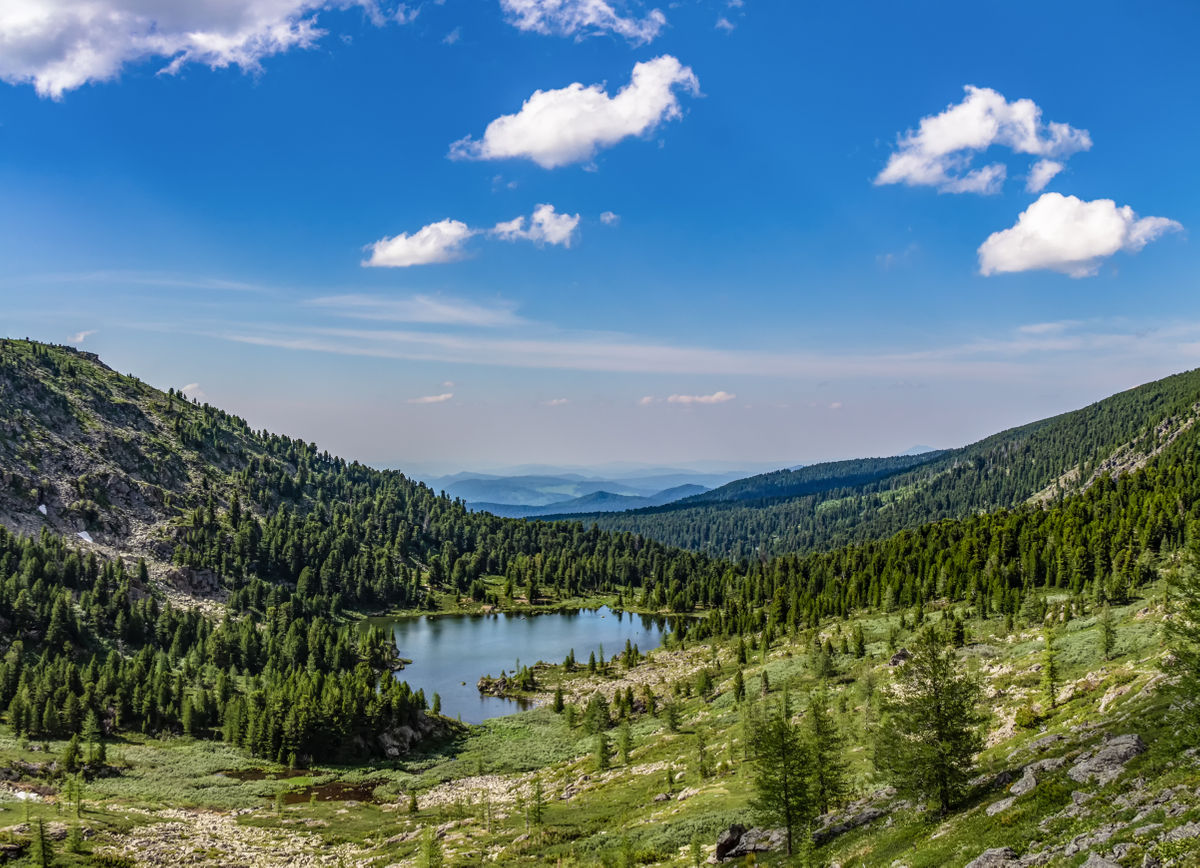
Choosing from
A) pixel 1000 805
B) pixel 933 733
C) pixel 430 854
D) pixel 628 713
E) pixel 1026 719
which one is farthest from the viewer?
pixel 628 713

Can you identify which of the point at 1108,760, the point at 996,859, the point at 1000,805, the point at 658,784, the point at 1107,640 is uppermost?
the point at 1108,760

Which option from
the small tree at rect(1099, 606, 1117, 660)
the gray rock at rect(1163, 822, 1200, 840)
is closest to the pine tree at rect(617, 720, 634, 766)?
the small tree at rect(1099, 606, 1117, 660)

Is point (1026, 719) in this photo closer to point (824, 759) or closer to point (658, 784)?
point (824, 759)

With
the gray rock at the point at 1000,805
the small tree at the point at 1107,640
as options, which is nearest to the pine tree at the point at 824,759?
the gray rock at the point at 1000,805

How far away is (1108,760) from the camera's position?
29344 mm

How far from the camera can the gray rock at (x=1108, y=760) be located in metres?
28.4

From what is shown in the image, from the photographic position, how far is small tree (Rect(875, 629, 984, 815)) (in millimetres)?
33281

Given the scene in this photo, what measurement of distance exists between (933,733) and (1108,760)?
6938mm

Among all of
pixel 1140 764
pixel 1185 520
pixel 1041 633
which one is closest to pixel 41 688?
pixel 1140 764

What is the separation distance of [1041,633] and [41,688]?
133445 mm

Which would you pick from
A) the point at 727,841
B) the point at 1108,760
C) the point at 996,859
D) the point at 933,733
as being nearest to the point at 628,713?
the point at 727,841

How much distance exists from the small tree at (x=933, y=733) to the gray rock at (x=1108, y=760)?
4290 millimetres

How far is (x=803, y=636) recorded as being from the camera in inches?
5153

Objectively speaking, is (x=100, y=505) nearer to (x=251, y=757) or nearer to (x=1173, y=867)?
(x=251, y=757)
